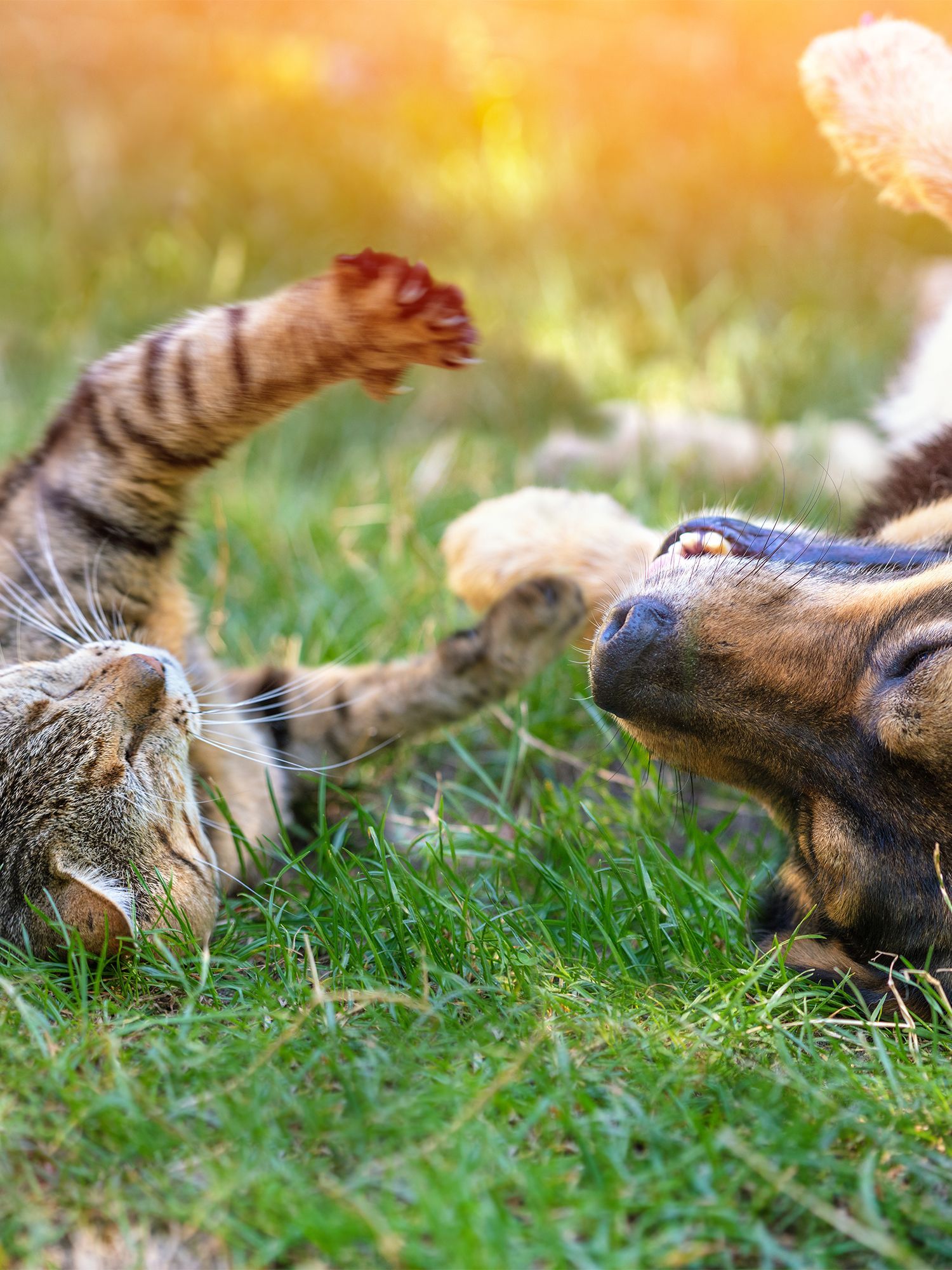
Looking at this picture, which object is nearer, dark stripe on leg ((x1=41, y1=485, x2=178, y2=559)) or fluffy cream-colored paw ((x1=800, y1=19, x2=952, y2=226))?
dark stripe on leg ((x1=41, y1=485, x2=178, y2=559))

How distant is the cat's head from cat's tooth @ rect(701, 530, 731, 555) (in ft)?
4.12

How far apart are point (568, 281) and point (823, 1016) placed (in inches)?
184

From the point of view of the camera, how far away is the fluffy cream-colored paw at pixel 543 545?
362 centimetres

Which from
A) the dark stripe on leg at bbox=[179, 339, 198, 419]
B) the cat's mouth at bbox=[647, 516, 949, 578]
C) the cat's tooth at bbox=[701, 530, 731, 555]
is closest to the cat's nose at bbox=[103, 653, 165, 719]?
the dark stripe on leg at bbox=[179, 339, 198, 419]

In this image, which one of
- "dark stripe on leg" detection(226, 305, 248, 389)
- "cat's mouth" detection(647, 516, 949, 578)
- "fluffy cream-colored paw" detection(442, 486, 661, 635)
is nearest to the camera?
"cat's mouth" detection(647, 516, 949, 578)

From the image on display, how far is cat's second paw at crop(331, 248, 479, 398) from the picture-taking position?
110 inches

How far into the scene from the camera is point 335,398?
18.6 ft

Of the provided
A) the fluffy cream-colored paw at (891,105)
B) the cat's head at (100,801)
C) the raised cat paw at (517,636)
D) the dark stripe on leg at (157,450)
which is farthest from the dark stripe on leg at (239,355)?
the fluffy cream-colored paw at (891,105)

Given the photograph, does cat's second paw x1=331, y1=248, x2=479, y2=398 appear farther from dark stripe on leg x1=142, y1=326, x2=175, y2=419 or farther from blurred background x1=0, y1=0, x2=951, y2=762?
blurred background x1=0, y1=0, x2=951, y2=762

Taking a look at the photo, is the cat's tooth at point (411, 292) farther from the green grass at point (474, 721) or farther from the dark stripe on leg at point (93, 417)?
the green grass at point (474, 721)

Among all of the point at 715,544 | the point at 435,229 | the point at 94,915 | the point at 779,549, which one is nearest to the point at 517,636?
the point at 715,544

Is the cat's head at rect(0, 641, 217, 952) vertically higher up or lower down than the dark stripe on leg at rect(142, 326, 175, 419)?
lower down

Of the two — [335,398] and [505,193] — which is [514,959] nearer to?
[335,398]

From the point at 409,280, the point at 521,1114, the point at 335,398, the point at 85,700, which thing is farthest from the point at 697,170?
the point at 521,1114
